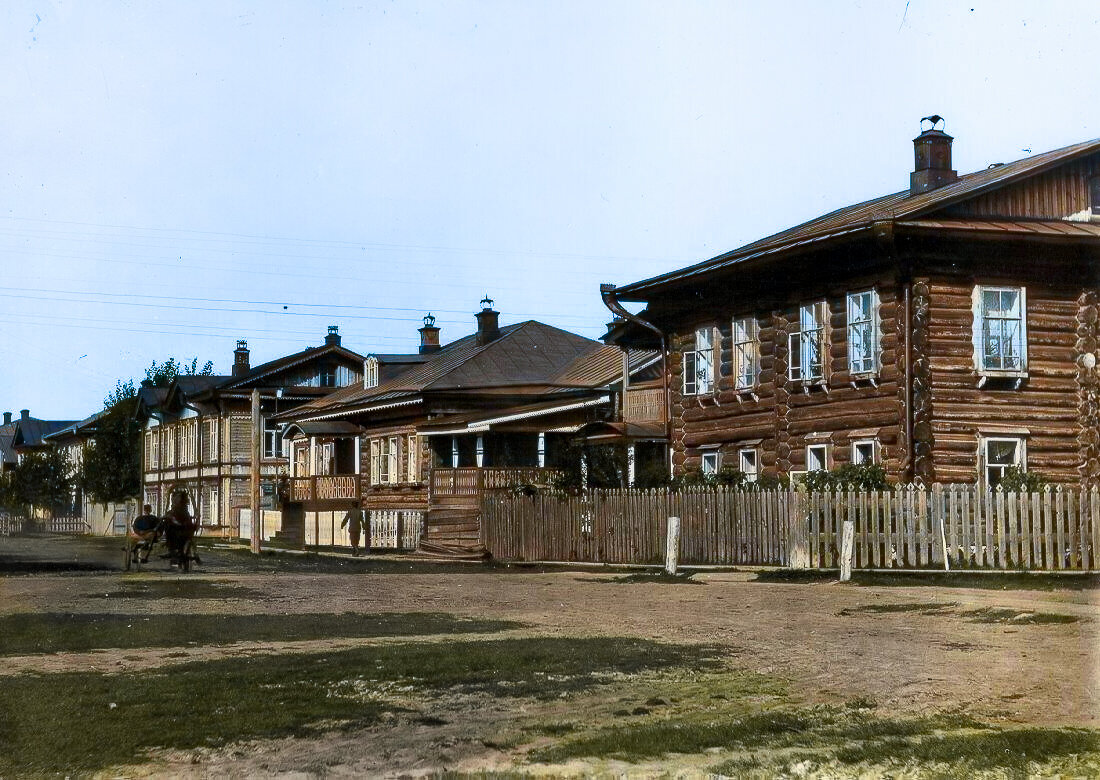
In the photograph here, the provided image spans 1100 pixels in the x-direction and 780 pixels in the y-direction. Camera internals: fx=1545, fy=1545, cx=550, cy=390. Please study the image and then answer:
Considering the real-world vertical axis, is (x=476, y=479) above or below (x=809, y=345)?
below

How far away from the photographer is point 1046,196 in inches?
1208

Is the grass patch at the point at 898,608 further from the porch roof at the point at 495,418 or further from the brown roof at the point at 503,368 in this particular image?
the brown roof at the point at 503,368

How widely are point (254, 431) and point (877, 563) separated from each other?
82.3 feet

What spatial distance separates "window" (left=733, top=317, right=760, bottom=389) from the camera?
111 feet

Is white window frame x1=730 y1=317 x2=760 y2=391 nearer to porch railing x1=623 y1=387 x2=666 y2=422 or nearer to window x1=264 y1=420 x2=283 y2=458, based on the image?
porch railing x1=623 y1=387 x2=666 y2=422

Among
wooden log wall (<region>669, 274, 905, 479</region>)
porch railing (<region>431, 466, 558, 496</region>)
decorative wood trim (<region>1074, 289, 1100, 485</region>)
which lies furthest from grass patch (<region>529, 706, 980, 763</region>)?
porch railing (<region>431, 466, 558, 496</region>)

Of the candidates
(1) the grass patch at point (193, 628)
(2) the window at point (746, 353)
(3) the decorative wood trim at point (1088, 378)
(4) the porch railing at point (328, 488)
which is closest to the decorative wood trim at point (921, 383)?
(3) the decorative wood trim at point (1088, 378)

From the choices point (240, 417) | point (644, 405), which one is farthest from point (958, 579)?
point (240, 417)

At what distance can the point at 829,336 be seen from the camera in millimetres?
31406

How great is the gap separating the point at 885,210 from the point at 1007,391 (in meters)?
4.33

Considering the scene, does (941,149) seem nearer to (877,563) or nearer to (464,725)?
(877,563)

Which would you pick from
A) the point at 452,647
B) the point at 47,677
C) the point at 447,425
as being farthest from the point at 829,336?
the point at 47,677

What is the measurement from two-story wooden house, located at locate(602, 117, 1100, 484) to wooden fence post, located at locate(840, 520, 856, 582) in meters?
5.18

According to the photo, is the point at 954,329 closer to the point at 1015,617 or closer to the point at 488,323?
the point at 1015,617
